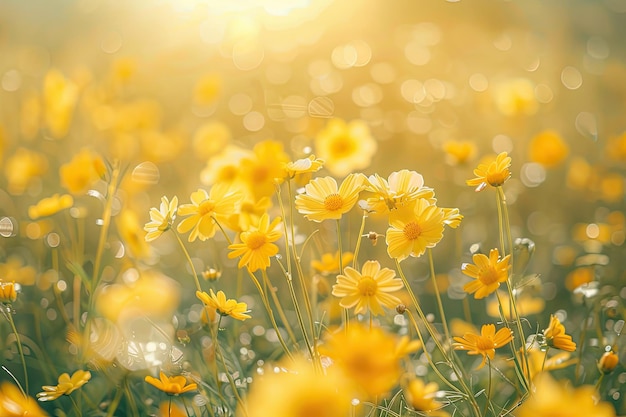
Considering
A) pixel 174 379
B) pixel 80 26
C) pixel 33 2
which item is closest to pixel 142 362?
pixel 174 379

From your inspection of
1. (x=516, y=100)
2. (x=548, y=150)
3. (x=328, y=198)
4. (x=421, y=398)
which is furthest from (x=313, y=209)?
(x=516, y=100)

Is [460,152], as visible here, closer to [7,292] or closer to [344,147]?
[344,147]

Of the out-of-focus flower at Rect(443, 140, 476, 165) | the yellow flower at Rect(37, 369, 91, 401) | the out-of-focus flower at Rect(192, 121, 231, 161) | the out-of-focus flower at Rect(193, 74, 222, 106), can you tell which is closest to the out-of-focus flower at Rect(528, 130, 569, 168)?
the out-of-focus flower at Rect(443, 140, 476, 165)

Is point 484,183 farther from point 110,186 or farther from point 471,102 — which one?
point 471,102

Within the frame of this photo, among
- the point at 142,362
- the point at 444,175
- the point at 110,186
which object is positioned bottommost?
the point at 444,175

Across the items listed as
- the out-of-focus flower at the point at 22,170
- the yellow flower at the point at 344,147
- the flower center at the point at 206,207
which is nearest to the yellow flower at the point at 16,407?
the flower center at the point at 206,207

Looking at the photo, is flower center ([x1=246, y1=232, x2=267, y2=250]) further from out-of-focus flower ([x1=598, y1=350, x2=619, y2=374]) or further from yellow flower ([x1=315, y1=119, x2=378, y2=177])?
yellow flower ([x1=315, y1=119, x2=378, y2=177])

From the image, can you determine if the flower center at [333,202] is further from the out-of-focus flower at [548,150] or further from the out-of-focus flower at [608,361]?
the out-of-focus flower at [548,150]
